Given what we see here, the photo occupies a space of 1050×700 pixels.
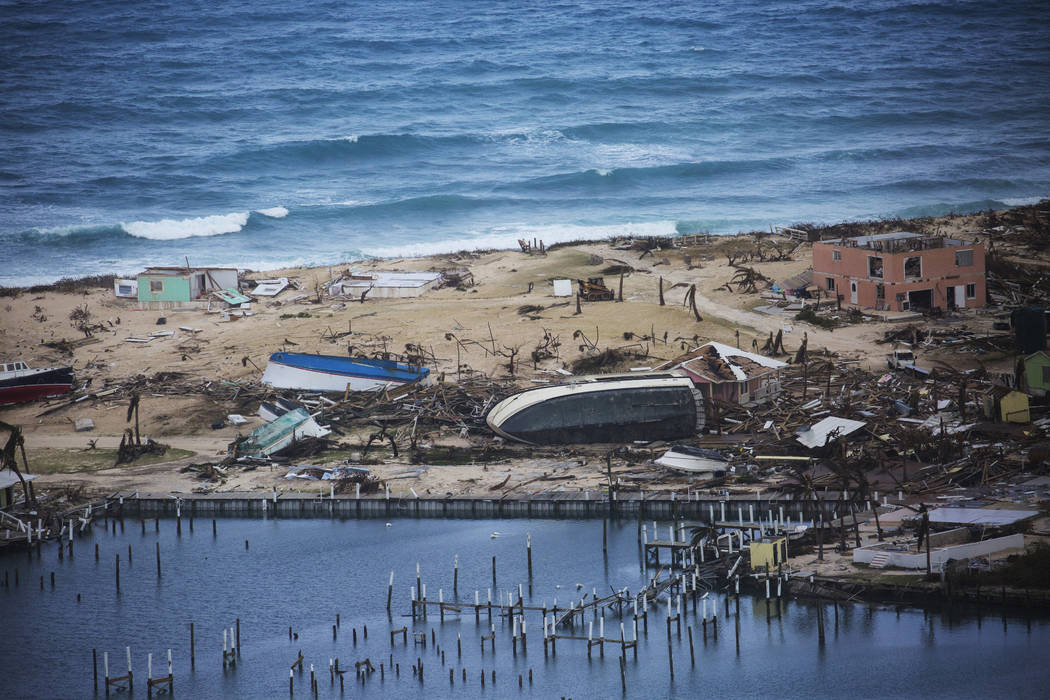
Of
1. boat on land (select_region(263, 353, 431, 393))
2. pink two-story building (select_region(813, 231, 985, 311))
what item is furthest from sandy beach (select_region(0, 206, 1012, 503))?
pink two-story building (select_region(813, 231, 985, 311))

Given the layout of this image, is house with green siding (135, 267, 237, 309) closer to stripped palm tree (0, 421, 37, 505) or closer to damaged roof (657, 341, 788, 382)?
stripped palm tree (0, 421, 37, 505)

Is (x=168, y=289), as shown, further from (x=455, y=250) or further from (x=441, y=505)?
(x=441, y=505)

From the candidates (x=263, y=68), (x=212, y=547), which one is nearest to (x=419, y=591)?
(x=212, y=547)

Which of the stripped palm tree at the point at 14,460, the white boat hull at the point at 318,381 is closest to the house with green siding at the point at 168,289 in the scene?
the white boat hull at the point at 318,381

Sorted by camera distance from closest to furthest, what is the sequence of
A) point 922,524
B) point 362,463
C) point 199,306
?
point 922,524 → point 362,463 → point 199,306

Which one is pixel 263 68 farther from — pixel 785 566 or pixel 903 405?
pixel 785 566

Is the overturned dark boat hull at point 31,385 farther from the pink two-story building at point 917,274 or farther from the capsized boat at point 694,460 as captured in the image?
the pink two-story building at point 917,274
